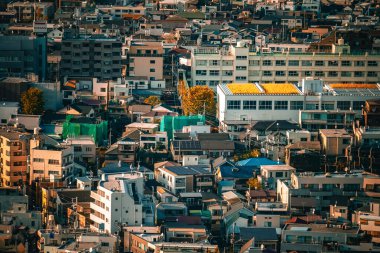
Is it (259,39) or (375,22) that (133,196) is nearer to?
(259,39)

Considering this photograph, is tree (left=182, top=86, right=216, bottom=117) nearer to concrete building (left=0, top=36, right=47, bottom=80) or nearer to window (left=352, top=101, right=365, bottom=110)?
window (left=352, top=101, right=365, bottom=110)

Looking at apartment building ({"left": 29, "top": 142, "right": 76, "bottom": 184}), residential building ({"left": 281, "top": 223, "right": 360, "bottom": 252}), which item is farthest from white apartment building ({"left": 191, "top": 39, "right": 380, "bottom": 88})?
residential building ({"left": 281, "top": 223, "right": 360, "bottom": 252})

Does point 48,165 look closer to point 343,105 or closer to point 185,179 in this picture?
point 185,179

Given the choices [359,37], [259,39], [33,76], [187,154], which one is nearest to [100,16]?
[259,39]

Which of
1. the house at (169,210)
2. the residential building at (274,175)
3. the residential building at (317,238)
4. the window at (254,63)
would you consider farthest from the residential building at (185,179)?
the window at (254,63)

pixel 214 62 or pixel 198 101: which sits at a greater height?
pixel 214 62

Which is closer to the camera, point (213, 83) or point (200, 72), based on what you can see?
point (213, 83)

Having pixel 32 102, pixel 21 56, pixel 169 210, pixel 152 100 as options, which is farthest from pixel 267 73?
pixel 169 210
